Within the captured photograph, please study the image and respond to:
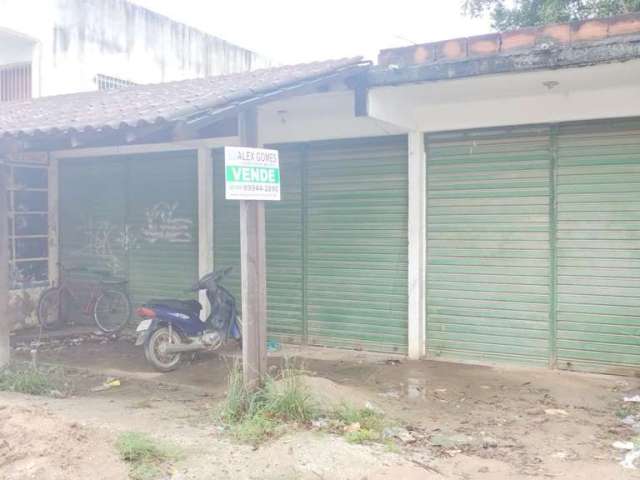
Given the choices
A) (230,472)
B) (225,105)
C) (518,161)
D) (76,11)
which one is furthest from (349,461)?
(76,11)

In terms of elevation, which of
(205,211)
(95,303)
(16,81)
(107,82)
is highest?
(107,82)

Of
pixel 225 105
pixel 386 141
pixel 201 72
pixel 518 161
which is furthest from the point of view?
pixel 201 72

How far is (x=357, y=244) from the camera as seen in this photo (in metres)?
7.96

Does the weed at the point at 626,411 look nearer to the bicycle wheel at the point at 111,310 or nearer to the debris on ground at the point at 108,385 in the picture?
the debris on ground at the point at 108,385

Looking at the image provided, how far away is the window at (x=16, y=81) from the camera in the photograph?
11.5m

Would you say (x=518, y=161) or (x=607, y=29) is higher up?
(x=607, y=29)

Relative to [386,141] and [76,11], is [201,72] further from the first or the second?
[386,141]

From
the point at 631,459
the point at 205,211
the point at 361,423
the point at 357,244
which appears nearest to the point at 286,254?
the point at 357,244

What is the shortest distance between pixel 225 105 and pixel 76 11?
27.8ft

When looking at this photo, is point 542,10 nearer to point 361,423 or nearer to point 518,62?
point 518,62

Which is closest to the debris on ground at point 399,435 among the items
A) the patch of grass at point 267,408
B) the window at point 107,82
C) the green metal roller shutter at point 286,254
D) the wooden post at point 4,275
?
the patch of grass at point 267,408

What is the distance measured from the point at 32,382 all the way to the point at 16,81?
742 centimetres

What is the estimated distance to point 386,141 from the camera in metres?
7.70

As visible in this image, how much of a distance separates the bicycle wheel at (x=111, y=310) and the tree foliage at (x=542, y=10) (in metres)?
8.61
